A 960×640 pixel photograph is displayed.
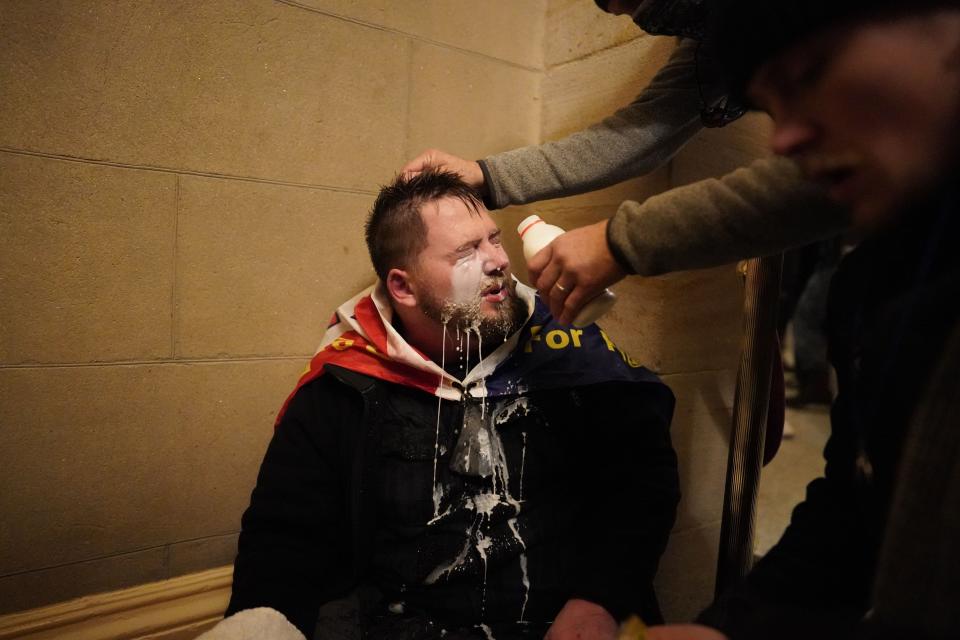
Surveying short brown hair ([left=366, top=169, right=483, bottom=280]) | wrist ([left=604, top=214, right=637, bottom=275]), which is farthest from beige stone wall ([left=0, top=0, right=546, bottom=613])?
wrist ([left=604, top=214, right=637, bottom=275])

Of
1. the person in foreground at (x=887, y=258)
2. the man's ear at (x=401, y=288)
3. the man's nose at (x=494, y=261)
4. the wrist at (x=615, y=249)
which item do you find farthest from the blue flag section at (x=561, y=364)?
the person in foreground at (x=887, y=258)

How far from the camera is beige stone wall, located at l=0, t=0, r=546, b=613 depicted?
4.13 feet

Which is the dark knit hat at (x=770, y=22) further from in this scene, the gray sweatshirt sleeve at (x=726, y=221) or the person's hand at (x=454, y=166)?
the person's hand at (x=454, y=166)

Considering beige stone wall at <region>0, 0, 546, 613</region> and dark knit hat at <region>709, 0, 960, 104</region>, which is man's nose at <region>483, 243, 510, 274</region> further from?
dark knit hat at <region>709, 0, 960, 104</region>

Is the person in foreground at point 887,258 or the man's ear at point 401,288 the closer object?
the person in foreground at point 887,258

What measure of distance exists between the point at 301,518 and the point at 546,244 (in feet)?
2.33

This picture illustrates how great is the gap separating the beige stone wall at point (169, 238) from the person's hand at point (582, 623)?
2.78 ft

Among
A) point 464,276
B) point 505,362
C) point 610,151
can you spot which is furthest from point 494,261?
point 610,151

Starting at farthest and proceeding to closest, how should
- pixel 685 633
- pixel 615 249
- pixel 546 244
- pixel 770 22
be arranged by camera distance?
pixel 546 244 → pixel 615 249 → pixel 685 633 → pixel 770 22

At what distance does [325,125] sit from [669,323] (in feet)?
3.19

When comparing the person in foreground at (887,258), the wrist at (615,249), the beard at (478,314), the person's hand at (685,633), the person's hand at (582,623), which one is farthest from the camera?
the beard at (478,314)

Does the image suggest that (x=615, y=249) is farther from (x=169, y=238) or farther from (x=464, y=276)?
(x=169, y=238)

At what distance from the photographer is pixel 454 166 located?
1368 mm

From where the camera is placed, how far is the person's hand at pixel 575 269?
821 millimetres
